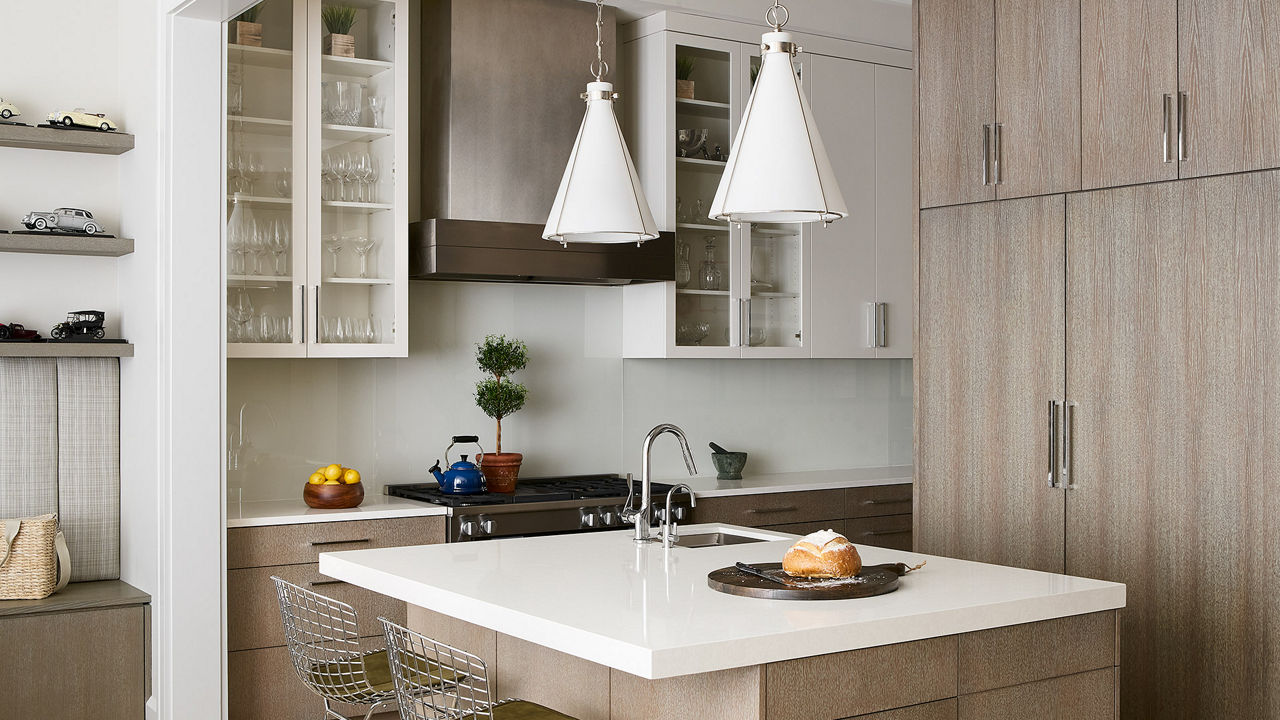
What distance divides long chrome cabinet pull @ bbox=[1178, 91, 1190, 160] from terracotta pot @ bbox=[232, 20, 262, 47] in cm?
299

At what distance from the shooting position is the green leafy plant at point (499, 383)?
183 inches

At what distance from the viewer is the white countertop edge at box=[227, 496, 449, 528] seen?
3879 mm

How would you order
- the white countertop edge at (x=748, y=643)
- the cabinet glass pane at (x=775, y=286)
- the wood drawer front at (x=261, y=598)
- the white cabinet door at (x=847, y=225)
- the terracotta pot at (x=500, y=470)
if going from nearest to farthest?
the white countertop edge at (x=748, y=643), the wood drawer front at (x=261, y=598), the terracotta pot at (x=500, y=470), the cabinet glass pane at (x=775, y=286), the white cabinet door at (x=847, y=225)

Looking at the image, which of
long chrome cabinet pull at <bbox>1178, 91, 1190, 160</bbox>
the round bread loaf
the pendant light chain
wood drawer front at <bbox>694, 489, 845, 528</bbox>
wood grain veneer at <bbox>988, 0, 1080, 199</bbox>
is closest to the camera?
the round bread loaf

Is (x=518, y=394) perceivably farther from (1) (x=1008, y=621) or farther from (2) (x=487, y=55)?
(1) (x=1008, y=621)

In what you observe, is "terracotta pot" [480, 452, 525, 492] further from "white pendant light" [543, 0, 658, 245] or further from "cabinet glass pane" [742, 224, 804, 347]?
"white pendant light" [543, 0, 658, 245]

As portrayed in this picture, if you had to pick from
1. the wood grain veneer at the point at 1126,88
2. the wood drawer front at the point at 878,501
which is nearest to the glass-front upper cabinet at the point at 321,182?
the wood drawer front at the point at 878,501

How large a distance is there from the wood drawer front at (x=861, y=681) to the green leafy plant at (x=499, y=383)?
2.59 m

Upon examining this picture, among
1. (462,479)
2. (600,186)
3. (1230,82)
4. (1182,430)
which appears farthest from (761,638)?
(462,479)

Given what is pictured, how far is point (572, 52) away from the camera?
15.3 feet

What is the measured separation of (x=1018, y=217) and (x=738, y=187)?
5.22 ft

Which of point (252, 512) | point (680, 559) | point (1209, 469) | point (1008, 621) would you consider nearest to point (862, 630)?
point (1008, 621)

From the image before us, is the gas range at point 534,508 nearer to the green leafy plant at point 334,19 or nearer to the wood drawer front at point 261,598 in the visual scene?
the wood drawer front at point 261,598

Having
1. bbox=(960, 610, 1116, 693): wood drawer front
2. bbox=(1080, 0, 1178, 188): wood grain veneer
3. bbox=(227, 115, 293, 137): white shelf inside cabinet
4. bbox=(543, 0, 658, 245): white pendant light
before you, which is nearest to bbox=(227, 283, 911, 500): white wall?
bbox=(227, 115, 293, 137): white shelf inside cabinet
